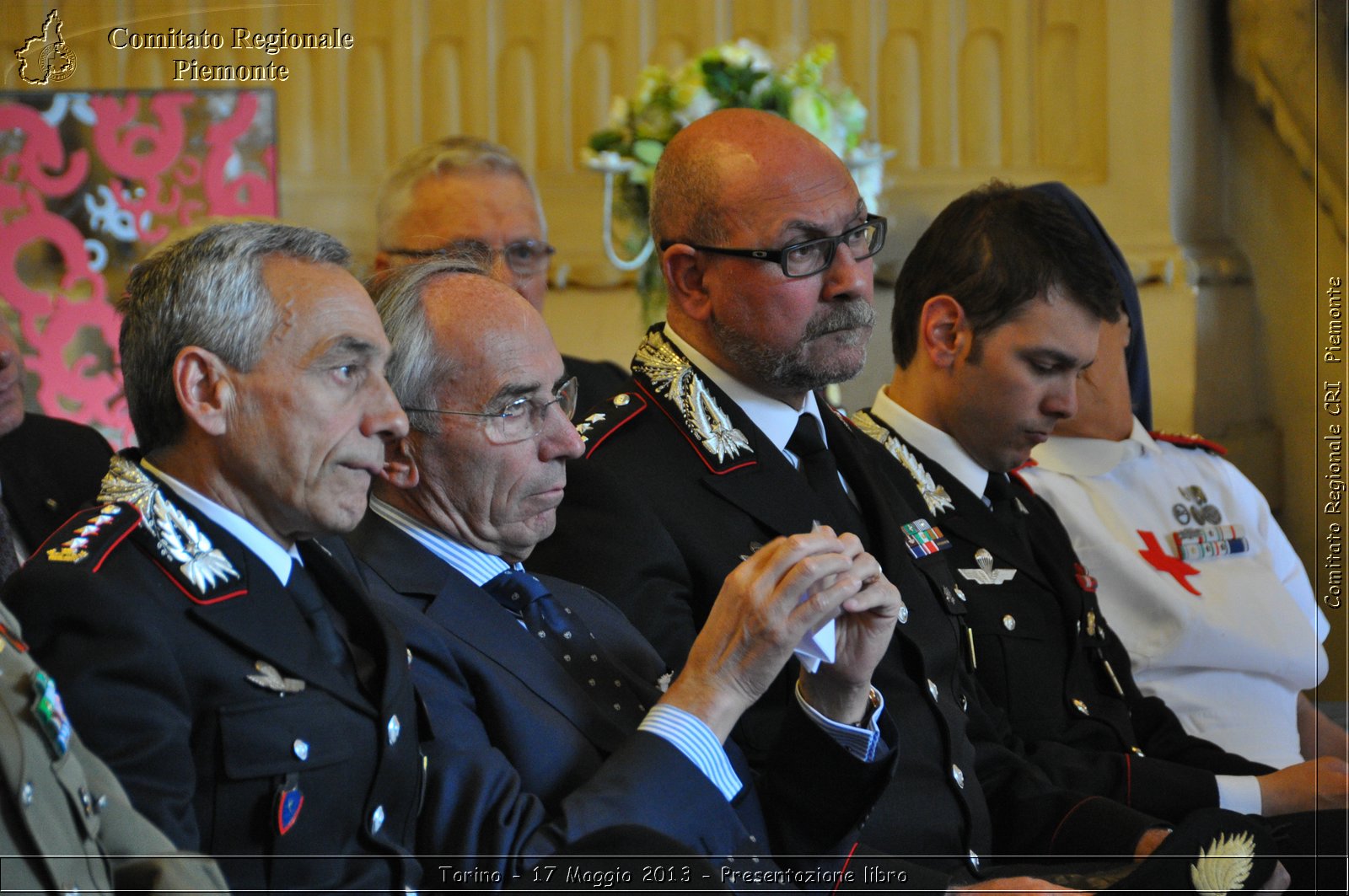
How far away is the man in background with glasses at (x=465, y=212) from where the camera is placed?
2.87 metres

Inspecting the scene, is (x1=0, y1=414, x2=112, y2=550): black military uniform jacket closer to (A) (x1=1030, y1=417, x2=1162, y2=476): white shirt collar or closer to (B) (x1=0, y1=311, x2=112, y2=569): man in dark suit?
(B) (x1=0, y1=311, x2=112, y2=569): man in dark suit

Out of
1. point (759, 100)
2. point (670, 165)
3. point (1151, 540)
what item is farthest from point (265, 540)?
point (759, 100)

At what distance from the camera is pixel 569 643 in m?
1.65

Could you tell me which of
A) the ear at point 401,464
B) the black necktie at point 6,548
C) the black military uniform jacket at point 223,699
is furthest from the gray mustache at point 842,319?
the black necktie at point 6,548

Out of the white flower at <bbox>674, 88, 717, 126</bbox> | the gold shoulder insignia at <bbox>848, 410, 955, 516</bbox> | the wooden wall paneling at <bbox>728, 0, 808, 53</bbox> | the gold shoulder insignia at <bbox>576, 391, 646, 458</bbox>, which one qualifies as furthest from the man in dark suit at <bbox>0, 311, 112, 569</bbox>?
the wooden wall paneling at <bbox>728, 0, 808, 53</bbox>

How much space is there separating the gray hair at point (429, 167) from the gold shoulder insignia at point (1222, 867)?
74.6 inches

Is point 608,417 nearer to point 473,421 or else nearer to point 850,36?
point 473,421

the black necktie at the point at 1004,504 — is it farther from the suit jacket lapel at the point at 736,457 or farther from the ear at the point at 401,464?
the ear at the point at 401,464

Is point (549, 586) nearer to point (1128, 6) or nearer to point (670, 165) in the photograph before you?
point (670, 165)

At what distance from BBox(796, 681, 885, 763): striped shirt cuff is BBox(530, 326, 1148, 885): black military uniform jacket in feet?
0.35

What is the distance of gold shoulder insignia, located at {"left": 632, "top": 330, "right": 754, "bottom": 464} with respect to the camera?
1998 millimetres

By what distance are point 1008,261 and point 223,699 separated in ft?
5.12

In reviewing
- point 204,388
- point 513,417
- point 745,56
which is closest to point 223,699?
point 204,388

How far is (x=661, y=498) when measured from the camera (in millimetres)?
1926
